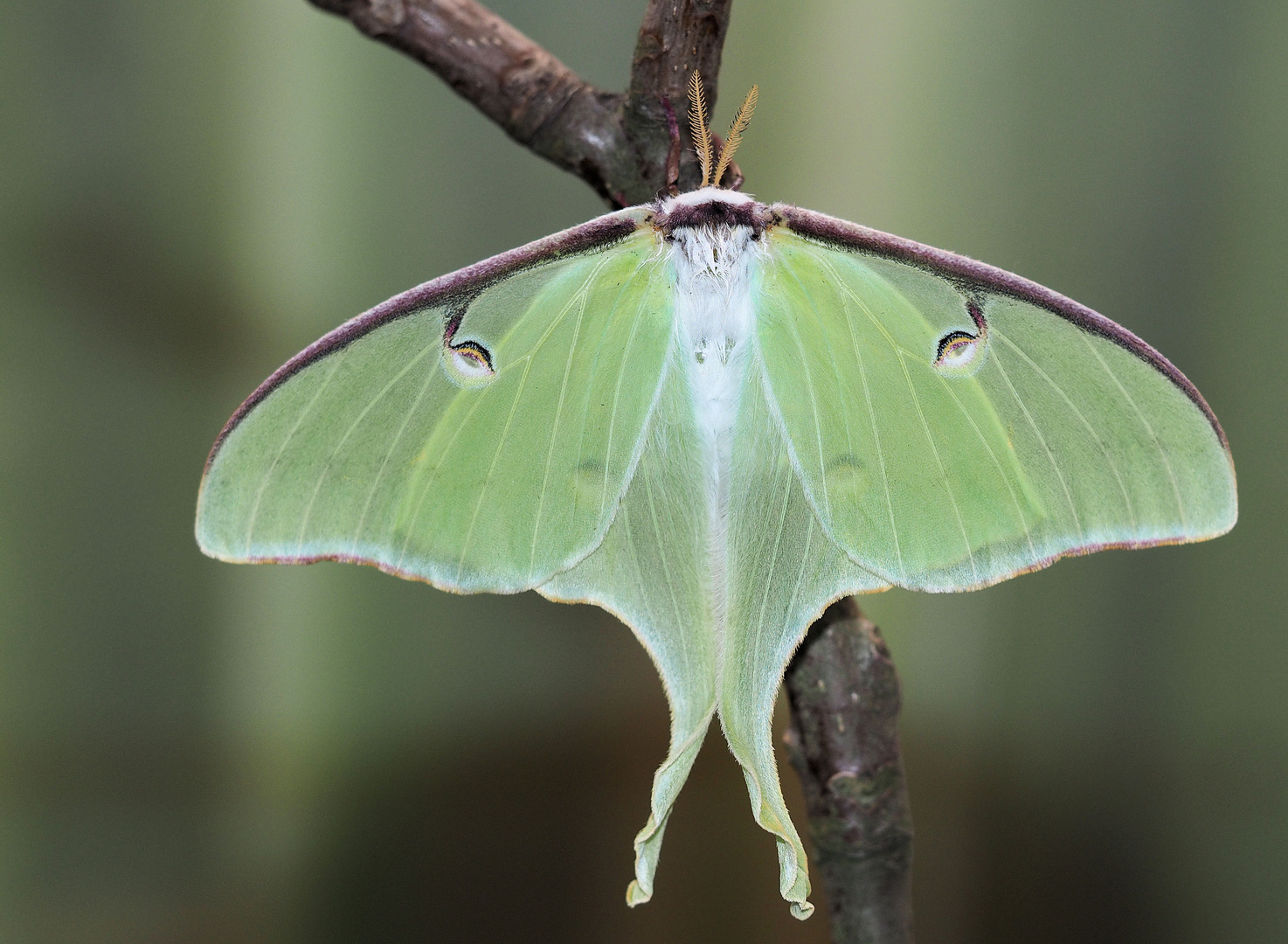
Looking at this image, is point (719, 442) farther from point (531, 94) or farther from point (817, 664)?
point (531, 94)

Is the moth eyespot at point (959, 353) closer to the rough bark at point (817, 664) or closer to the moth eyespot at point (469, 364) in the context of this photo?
the rough bark at point (817, 664)

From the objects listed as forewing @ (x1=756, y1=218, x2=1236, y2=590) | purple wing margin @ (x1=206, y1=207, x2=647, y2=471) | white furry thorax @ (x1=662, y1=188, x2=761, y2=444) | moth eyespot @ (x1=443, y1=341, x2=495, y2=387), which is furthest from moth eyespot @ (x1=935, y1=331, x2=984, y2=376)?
moth eyespot @ (x1=443, y1=341, x2=495, y2=387)

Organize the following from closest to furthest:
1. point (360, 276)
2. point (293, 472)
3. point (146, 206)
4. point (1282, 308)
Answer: point (293, 472)
point (1282, 308)
point (146, 206)
point (360, 276)

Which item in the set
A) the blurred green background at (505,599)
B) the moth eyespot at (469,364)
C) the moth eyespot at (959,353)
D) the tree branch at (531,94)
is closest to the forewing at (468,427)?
the moth eyespot at (469,364)

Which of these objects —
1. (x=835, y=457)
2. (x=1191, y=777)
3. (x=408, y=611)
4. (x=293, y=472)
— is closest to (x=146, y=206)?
(x=408, y=611)

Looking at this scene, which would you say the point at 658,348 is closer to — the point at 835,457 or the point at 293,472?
the point at 835,457

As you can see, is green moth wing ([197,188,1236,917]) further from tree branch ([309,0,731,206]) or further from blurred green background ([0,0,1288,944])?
blurred green background ([0,0,1288,944])

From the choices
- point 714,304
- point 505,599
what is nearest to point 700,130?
point 714,304
